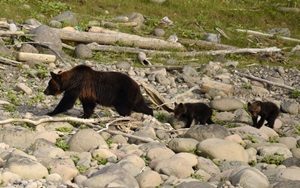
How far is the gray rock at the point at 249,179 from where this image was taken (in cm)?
880

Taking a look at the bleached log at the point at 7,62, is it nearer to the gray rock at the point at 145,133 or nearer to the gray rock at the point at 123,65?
the gray rock at the point at 123,65

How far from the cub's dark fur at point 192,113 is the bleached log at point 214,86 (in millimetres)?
2922

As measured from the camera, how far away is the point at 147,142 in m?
11.0

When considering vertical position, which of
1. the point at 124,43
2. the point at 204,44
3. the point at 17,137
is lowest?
the point at 204,44

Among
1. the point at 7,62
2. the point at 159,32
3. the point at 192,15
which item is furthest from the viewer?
the point at 192,15

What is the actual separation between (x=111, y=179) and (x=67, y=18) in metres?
14.1

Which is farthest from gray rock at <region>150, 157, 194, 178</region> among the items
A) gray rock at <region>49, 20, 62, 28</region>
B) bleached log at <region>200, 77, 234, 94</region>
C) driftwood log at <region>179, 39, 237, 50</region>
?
driftwood log at <region>179, 39, 237, 50</region>

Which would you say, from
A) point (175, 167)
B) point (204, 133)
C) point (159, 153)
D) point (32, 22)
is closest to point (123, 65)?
point (32, 22)

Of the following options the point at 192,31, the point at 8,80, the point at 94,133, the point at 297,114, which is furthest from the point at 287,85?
the point at 94,133

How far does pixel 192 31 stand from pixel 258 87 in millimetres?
6681

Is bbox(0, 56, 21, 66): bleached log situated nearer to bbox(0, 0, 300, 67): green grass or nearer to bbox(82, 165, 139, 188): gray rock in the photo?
bbox(0, 0, 300, 67): green grass

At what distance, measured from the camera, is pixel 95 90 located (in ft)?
41.4

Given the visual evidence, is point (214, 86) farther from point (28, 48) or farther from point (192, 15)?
point (192, 15)

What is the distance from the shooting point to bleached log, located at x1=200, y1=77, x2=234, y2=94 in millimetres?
16547
